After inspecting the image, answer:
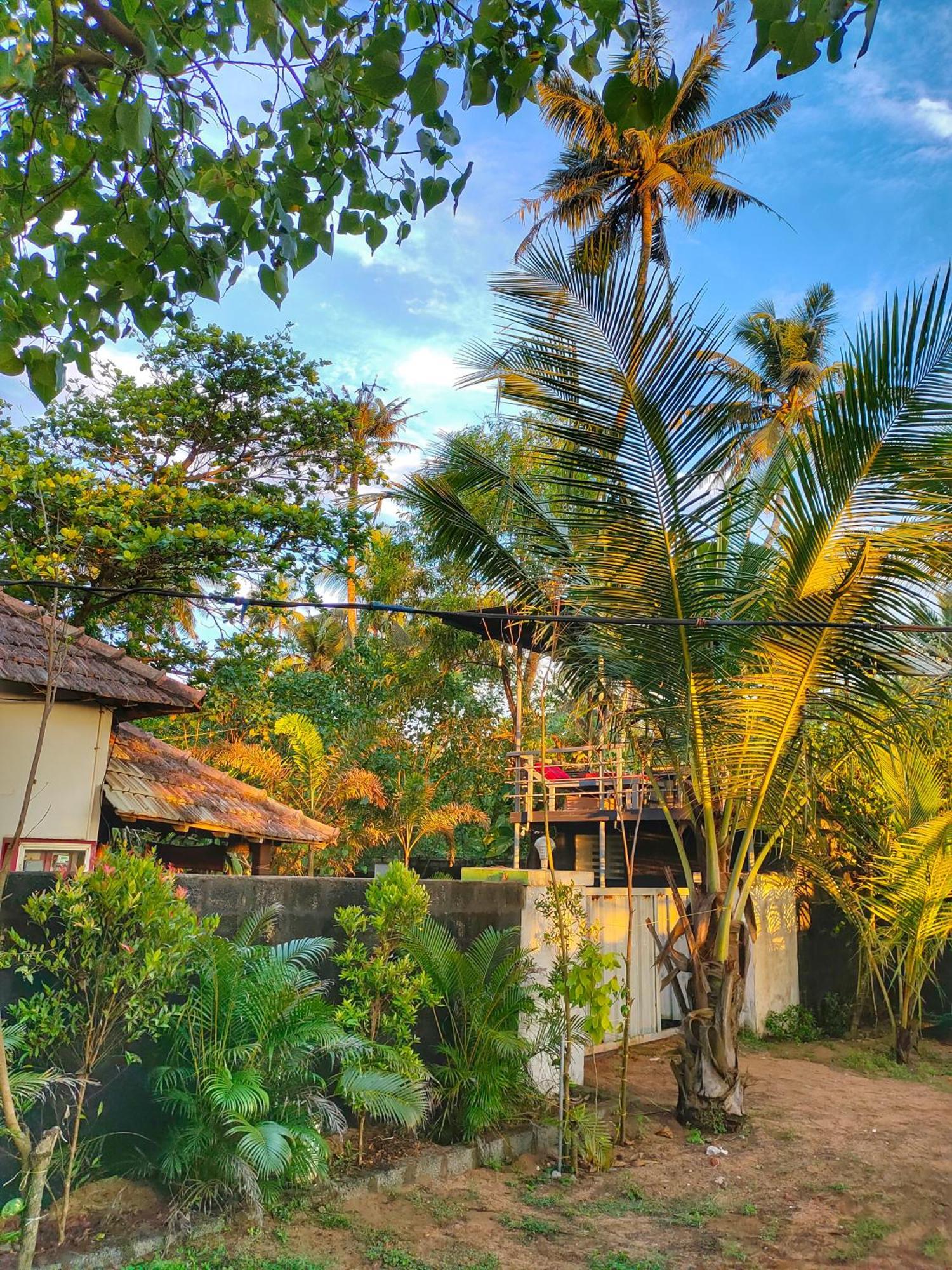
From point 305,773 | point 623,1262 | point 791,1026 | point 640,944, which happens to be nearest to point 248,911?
point 623,1262

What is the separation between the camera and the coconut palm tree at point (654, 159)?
543 inches

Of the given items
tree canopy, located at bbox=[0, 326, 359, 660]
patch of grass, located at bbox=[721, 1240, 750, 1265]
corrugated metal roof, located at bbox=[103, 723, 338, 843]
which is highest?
tree canopy, located at bbox=[0, 326, 359, 660]

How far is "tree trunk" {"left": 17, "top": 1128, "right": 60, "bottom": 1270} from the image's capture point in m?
3.59

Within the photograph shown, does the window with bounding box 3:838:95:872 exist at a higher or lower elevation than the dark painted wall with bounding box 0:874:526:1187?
higher

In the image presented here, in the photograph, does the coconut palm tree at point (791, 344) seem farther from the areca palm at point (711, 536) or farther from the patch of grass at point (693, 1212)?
the patch of grass at point (693, 1212)

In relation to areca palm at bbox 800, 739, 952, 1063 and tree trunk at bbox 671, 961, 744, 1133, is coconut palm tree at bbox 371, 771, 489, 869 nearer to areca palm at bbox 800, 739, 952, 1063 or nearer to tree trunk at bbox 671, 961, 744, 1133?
areca palm at bbox 800, 739, 952, 1063

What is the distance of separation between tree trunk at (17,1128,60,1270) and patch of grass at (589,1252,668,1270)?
248 cm

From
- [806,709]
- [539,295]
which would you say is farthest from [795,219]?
[806,709]

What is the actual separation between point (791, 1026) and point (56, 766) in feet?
28.4

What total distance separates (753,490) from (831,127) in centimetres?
259

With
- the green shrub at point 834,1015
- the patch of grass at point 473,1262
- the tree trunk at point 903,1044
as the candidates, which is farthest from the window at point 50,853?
the green shrub at point 834,1015

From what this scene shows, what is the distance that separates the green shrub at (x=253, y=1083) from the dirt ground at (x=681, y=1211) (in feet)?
1.03

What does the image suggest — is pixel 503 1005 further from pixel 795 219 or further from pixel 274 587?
pixel 795 219

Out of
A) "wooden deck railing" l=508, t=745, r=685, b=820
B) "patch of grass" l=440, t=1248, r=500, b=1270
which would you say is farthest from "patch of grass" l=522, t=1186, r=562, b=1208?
"wooden deck railing" l=508, t=745, r=685, b=820
